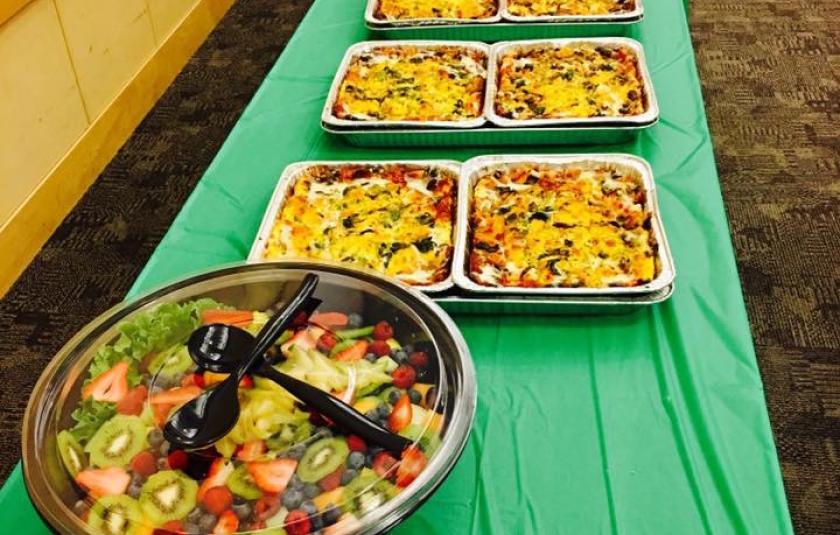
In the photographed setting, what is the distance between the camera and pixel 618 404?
103cm

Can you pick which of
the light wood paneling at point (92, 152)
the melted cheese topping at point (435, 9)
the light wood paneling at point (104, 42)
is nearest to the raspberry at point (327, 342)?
the melted cheese topping at point (435, 9)

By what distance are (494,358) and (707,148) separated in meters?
0.62

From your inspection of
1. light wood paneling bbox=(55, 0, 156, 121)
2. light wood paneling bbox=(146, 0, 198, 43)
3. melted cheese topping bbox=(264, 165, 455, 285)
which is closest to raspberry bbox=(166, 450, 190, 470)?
melted cheese topping bbox=(264, 165, 455, 285)

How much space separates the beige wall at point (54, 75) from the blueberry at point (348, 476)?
73.7 inches

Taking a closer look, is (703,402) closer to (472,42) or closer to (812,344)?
(472,42)

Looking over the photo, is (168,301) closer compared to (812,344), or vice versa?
(168,301)

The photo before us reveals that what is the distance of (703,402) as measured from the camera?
1023mm

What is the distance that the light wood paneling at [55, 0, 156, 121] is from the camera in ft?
8.45

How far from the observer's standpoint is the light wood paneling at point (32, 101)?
2275mm

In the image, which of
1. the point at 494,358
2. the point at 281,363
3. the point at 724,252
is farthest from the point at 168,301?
the point at 724,252

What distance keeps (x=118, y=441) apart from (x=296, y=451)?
0.18 m

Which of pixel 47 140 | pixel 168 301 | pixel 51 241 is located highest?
pixel 168 301

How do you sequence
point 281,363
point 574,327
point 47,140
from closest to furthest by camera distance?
point 281,363, point 574,327, point 47,140

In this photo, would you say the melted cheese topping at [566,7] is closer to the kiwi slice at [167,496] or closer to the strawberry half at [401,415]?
the strawberry half at [401,415]
